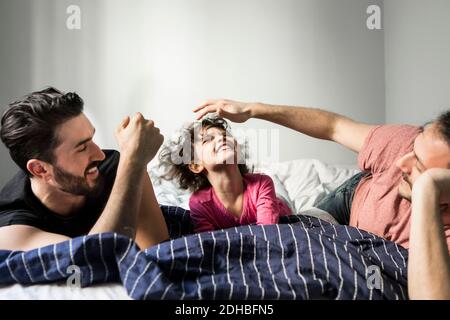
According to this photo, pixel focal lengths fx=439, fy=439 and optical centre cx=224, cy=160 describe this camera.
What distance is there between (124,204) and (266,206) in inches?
20.0

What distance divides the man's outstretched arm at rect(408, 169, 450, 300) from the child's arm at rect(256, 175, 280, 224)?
0.51m

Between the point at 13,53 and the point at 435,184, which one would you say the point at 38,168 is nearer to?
the point at 435,184

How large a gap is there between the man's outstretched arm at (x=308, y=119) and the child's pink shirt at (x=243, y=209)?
22 cm

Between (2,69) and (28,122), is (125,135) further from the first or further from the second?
(2,69)

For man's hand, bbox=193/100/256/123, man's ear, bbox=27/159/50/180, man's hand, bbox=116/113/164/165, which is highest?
man's hand, bbox=193/100/256/123

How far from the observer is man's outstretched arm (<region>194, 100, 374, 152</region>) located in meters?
1.34

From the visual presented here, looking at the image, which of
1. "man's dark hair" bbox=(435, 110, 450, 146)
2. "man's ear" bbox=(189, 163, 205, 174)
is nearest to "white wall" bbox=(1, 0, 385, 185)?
"man's ear" bbox=(189, 163, 205, 174)

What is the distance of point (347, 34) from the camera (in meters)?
2.71

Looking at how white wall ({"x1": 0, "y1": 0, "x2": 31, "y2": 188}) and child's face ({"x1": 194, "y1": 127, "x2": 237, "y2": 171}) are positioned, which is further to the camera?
white wall ({"x1": 0, "y1": 0, "x2": 31, "y2": 188})

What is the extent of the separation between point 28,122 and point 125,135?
0.23 meters

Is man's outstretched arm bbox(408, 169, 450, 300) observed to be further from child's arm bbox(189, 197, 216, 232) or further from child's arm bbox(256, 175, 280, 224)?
child's arm bbox(189, 197, 216, 232)

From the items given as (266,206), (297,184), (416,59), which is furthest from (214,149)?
(416,59)

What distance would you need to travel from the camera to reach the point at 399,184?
1.13 meters

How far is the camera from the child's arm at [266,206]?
130cm
